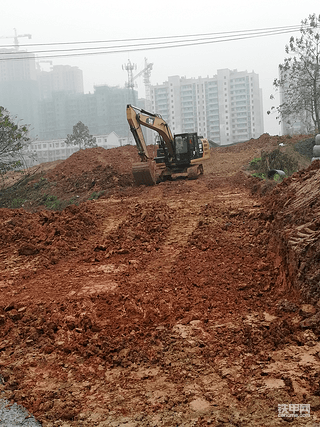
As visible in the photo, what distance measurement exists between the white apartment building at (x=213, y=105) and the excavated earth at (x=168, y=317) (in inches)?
3540

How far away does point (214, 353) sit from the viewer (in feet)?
14.8

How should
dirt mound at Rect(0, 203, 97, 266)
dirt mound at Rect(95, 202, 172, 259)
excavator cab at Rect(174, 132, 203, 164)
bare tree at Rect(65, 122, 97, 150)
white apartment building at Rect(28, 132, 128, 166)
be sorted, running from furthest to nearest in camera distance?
white apartment building at Rect(28, 132, 128, 166) → bare tree at Rect(65, 122, 97, 150) → excavator cab at Rect(174, 132, 203, 164) → dirt mound at Rect(0, 203, 97, 266) → dirt mound at Rect(95, 202, 172, 259)

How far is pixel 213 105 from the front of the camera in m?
101

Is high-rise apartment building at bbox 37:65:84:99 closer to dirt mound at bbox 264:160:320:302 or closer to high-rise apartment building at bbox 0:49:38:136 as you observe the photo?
high-rise apartment building at bbox 0:49:38:136

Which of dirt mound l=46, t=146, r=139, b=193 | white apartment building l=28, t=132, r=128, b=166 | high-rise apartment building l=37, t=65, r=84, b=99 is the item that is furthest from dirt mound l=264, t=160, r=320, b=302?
high-rise apartment building l=37, t=65, r=84, b=99

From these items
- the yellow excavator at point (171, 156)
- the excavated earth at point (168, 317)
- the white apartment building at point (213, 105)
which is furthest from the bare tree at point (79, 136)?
the white apartment building at point (213, 105)

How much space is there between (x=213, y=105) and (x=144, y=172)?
87926mm

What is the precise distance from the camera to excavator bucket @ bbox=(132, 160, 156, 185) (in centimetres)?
1708

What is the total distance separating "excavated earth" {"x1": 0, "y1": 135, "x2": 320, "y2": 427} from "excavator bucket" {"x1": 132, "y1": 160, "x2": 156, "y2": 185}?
662 cm

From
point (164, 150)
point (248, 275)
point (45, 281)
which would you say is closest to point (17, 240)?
point (45, 281)

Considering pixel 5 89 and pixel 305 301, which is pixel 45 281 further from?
pixel 5 89

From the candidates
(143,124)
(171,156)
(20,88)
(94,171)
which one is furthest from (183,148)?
(20,88)

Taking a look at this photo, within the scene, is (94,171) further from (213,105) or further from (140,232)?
(213,105)

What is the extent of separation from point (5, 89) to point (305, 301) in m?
129
